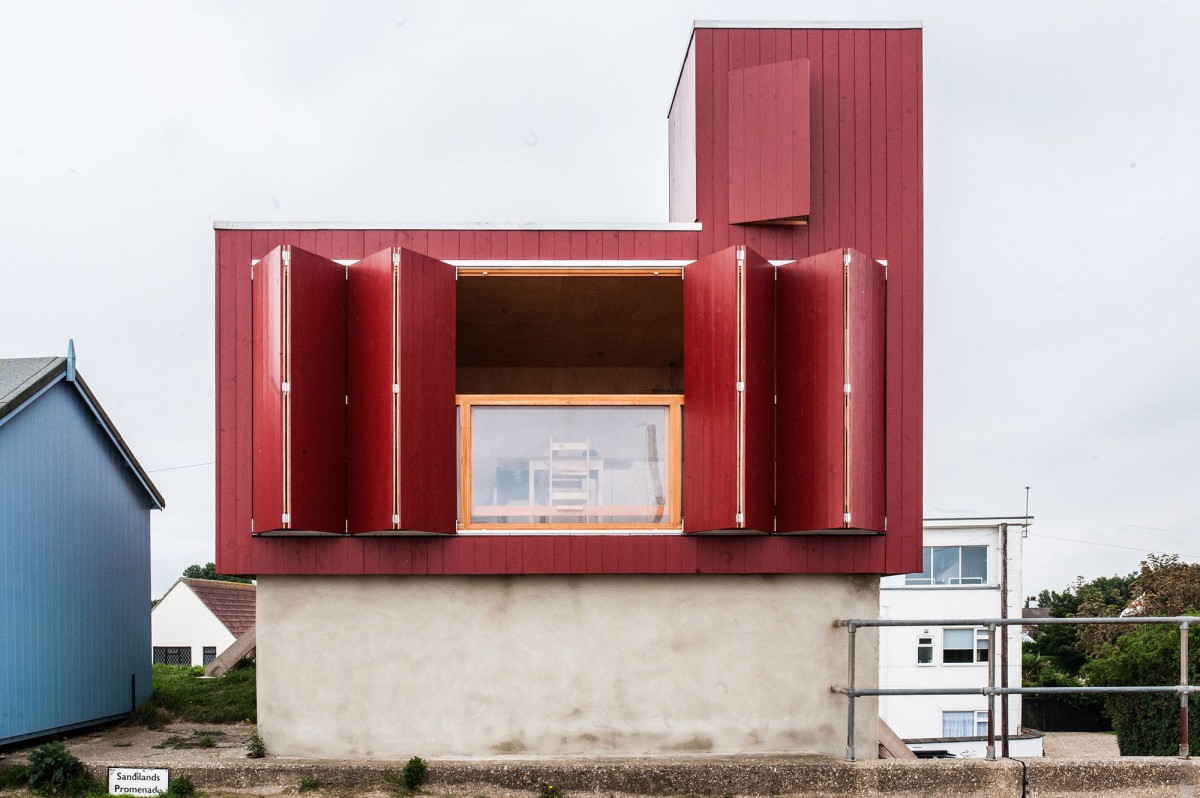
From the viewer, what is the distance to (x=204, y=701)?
11.3 m

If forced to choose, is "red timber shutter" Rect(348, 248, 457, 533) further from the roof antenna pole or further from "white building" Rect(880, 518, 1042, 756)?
"white building" Rect(880, 518, 1042, 756)

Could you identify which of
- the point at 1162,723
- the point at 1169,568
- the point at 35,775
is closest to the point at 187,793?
the point at 35,775

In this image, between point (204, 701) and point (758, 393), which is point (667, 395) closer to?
point (758, 393)

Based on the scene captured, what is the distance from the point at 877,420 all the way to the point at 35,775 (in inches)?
285

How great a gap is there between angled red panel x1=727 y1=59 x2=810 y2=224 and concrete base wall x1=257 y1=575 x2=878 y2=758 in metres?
3.14

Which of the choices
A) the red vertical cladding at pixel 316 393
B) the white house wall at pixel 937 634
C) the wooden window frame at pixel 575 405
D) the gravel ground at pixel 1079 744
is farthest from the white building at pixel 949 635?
the red vertical cladding at pixel 316 393

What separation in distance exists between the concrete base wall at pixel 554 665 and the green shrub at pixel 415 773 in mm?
324

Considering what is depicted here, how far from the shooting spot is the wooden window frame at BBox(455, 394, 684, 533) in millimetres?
8164

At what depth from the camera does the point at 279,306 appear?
25.4 feet

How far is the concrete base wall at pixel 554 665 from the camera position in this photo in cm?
805

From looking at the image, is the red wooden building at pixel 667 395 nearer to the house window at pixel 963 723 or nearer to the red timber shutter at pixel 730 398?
the red timber shutter at pixel 730 398

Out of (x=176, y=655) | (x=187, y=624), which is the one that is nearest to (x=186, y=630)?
(x=187, y=624)

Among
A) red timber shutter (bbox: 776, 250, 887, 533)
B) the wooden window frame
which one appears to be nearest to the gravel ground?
red timber shutter (bbox: 776, 250, 887, 533)

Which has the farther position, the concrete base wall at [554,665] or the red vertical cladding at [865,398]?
the concrete base wall at [554,665]
